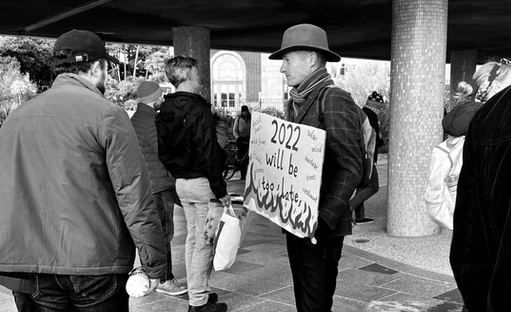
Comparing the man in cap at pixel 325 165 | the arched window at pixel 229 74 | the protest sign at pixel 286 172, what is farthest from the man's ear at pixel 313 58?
the arched window at pixel 229 74

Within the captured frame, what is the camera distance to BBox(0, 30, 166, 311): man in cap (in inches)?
97.1

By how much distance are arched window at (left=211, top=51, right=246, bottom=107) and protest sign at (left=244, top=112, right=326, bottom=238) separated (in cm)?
4673

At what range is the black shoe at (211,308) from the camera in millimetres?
4438

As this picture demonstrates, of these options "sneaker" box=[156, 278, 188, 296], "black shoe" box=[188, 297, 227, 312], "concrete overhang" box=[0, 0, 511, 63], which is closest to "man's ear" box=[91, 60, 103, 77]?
"black shoe" box=[188, 297, 227, 312]

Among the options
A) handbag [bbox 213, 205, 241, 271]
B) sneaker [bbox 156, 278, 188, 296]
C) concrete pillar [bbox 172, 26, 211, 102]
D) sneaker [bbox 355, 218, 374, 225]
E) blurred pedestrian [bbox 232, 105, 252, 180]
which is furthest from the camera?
blurred pedestrian [bbox 232, 105, 252, 180]

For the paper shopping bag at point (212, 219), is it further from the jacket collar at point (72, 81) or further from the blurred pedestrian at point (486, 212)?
the blurred pedestrian at point (486, 212)

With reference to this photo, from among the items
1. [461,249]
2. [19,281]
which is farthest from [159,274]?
[461,249]

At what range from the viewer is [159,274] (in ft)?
8.75

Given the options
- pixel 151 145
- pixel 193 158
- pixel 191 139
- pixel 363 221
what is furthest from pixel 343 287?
pixel 363 221

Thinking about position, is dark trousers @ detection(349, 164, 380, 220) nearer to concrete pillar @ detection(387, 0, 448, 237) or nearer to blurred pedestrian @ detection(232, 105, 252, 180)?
concrete pillar @ detection(387, 0, 448, 237)

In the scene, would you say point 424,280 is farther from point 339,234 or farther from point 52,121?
point 52,121

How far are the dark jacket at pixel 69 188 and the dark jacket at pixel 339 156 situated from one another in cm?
101

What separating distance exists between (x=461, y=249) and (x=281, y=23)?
1107 cm

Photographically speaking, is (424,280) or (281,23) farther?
(281,23)
